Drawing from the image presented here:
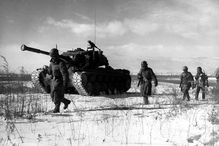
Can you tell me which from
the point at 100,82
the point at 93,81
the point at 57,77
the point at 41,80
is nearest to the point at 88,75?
the point at 93,81

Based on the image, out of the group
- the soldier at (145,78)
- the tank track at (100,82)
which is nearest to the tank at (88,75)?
the tank track at (100,82)

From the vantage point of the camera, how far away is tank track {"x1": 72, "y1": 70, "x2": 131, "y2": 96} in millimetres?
15500

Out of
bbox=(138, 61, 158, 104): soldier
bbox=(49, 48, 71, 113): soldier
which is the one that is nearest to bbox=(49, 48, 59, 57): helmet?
bbox=(49, 48, 71, 113): soldier

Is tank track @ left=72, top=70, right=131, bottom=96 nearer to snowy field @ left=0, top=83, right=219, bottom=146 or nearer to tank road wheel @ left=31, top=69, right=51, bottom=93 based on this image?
tank road wheel @ left=31, top=69, right=51, bottom=93

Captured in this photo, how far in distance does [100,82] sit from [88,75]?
1.44 meters

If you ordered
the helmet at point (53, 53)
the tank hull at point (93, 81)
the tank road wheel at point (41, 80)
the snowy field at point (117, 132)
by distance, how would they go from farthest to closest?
the tank road wheel at point (41, 80)
the tank hull at point (93, 81)
the helmet at point (53, 53)
the snowy field at point (117, 132)

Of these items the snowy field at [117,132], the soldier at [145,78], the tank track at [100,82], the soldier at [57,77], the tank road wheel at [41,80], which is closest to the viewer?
the snowy field at [117,132]

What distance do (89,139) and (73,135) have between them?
0.42 m

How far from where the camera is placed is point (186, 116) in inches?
265

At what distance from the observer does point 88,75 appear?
52.0 feet

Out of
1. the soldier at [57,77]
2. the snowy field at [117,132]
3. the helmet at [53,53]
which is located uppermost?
the helmet at [53,53]

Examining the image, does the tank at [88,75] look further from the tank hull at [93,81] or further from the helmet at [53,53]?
the helmet at [53,53]

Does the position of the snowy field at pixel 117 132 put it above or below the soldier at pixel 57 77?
below

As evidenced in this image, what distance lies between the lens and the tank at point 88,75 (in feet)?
51.7
